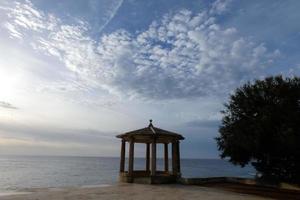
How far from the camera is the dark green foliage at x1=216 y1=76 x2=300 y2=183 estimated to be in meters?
20.0

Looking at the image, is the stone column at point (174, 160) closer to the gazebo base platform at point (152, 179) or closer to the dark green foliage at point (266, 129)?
the gazebo base platform at point (152, 179)

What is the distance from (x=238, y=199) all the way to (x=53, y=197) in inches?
298

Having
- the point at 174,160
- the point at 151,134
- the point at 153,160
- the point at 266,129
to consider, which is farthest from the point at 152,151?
the point at 266,129

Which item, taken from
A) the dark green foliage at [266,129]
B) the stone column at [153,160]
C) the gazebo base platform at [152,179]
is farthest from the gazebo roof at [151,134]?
the dark green foliage at [266,129]

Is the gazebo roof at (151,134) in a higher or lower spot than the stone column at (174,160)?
higher

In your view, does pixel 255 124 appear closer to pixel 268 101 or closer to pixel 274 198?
pixel 268 101

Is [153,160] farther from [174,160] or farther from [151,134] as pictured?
[174,160]

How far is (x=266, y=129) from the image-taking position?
67.6 feet

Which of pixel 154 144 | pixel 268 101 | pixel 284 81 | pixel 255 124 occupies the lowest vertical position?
pixel 154 144

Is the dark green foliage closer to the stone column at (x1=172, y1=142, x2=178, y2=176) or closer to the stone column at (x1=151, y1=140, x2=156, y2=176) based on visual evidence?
the stone column at (x1=172, y1=142, x2=178, y2=176)

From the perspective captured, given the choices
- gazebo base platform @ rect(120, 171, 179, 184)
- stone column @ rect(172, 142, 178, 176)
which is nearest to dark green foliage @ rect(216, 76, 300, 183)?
stone column @ rect(172, 142, 178, 176)

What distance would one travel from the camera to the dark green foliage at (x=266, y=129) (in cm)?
1997

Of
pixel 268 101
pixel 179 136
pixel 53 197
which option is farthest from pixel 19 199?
pixel 268 101

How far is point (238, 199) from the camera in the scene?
43.7ft
